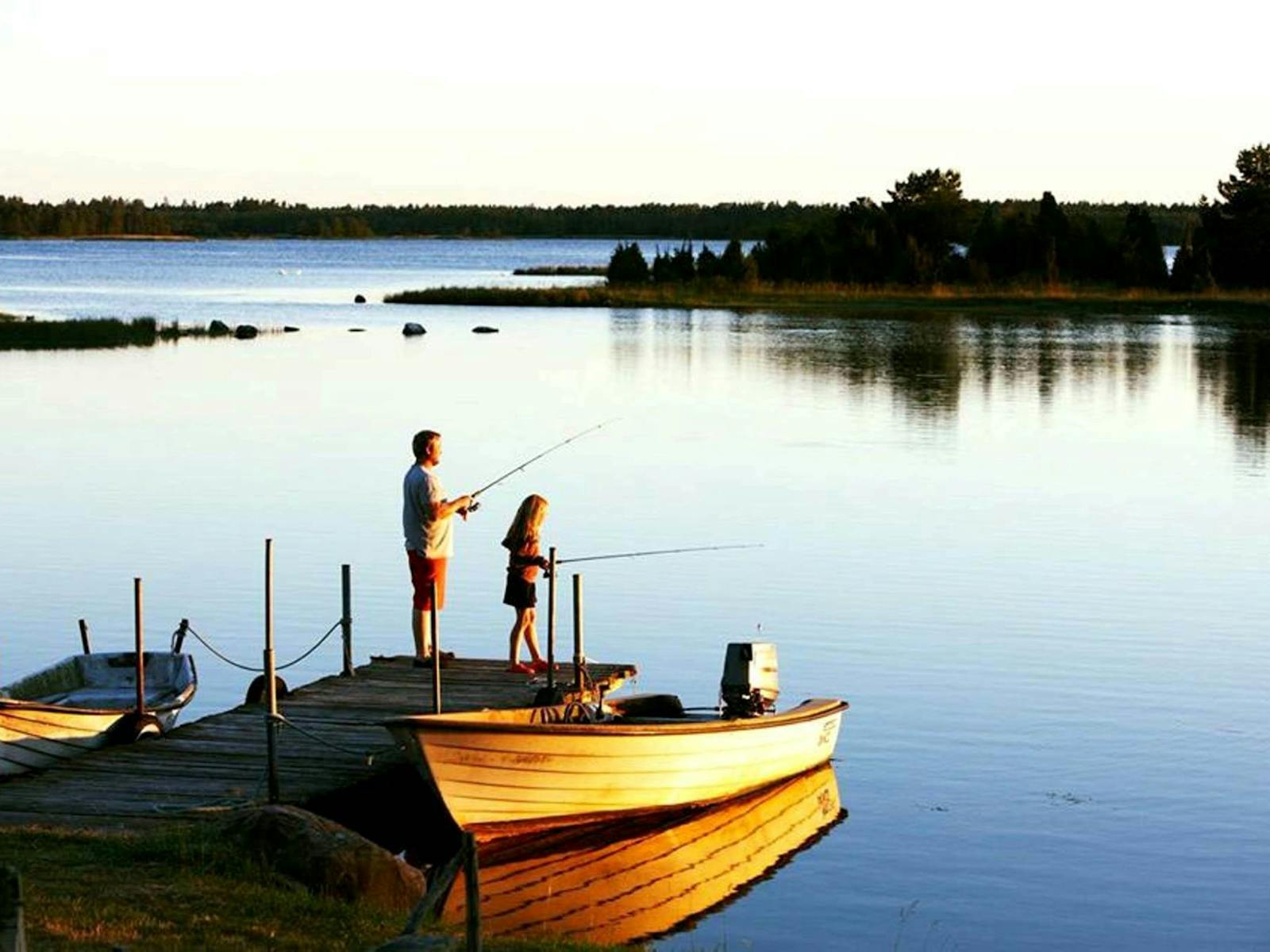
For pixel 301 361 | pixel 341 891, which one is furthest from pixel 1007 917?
pixel 301 361

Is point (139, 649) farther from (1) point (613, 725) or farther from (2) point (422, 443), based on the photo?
(1) point (613, 725)

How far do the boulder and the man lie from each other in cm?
588

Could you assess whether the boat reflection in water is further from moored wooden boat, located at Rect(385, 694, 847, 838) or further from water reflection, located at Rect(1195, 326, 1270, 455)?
water reflection, located at Rect(1195, 326, 1270, 455)

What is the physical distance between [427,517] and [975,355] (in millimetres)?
55220

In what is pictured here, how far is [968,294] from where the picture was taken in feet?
340

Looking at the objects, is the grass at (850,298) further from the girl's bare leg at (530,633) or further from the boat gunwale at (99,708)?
the boat gunwale at (99,708)

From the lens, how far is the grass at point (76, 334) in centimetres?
7575

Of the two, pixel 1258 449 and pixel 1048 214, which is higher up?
pixel 1048 214

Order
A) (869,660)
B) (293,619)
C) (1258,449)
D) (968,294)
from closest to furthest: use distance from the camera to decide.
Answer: (869,660), (293,619), (1258,449), (968,294)

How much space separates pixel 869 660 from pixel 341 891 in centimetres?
1167

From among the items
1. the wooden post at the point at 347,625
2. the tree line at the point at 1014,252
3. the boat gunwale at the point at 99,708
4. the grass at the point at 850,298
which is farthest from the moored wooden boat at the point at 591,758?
the tree line at the point at 1014,252

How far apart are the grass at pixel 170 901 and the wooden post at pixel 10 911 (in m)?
3.46

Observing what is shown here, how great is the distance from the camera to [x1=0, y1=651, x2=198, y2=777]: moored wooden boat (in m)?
17.2

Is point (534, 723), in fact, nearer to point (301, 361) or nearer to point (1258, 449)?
point (1258, 449)
